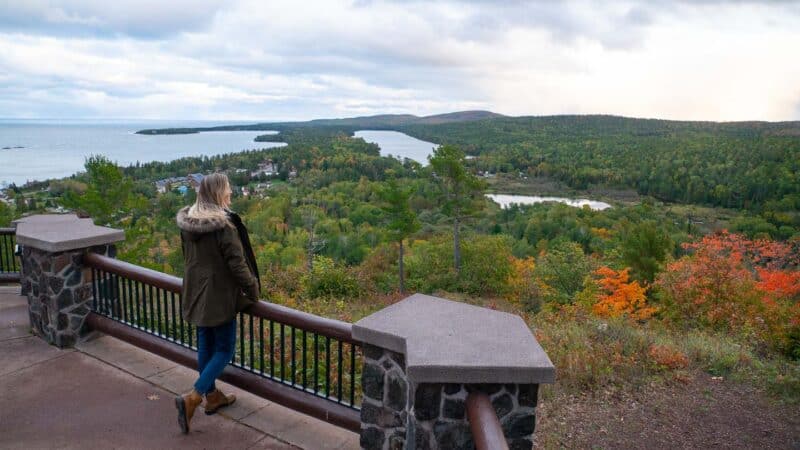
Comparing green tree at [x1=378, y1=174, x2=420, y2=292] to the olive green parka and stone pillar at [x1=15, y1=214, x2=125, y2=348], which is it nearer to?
stone pillar at [x1=15, y1=214, x2=125, y2=348]

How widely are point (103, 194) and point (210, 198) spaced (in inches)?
653

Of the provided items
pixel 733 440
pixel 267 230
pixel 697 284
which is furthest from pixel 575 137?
pixel 733 440

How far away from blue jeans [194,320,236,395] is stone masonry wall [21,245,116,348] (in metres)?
2.07

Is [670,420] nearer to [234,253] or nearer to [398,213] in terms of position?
[234,253]

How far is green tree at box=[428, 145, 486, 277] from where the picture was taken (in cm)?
3225

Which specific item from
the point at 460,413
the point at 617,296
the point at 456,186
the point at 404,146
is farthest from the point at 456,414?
the point at 404,146

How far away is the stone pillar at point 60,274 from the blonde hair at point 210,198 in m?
2.21

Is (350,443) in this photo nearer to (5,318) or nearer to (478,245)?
(5,318)

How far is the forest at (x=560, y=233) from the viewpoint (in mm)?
9328

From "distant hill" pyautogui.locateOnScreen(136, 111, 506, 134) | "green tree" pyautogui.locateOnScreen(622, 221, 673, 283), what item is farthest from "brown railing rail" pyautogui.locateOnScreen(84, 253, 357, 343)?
"distant hill" pyautogui.locateOnScreen(136, 111, 506, 134)

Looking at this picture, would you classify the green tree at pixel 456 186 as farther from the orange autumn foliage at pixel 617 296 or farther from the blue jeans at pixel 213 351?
the blue jeans at pixel 213 351

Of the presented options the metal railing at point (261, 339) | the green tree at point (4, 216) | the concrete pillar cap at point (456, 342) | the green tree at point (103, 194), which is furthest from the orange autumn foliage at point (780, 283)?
the green tree at point (4, 216)

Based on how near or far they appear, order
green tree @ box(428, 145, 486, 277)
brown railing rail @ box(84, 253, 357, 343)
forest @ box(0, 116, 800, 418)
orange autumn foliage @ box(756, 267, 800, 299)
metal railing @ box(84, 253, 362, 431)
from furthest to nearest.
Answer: green tree @ box(428, 145, 486, 277) < orange autumn foliage @ box(756, 267, 800, 299) < forest @ box(0, 116, 800, 418) < metal railing @ box(84, 253, 362, 431) < brown railing rail @ box(84, 253, 357, 343)

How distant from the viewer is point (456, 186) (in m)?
34.1
